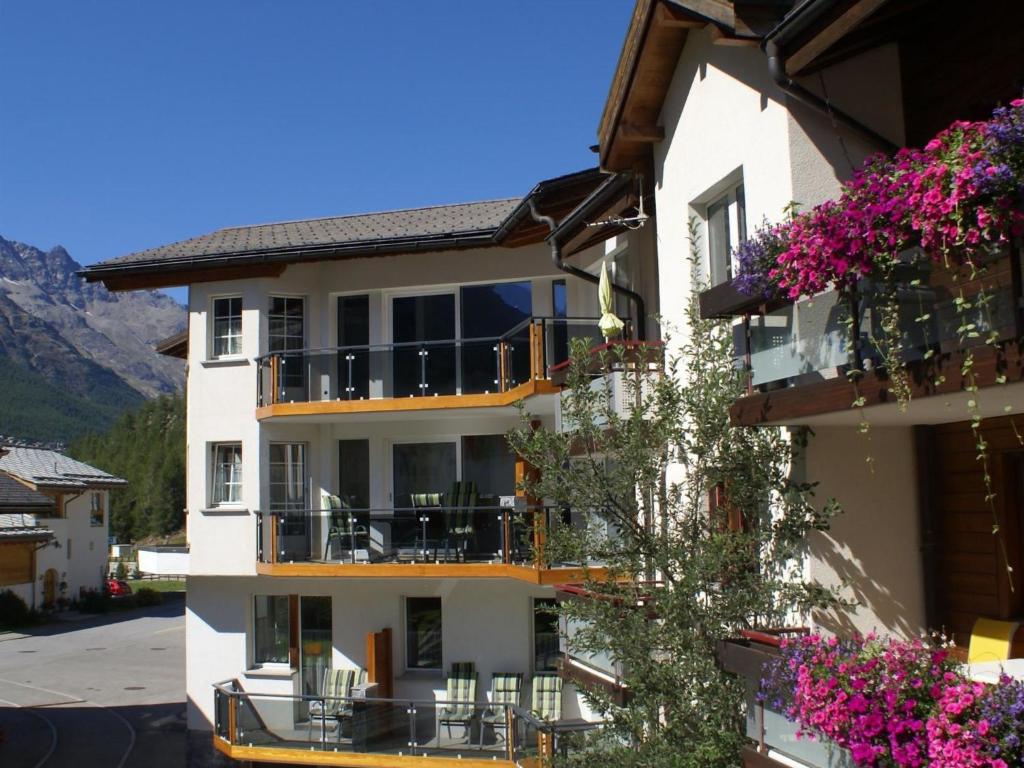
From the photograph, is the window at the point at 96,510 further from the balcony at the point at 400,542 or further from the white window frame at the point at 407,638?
the white window frame at the point at 407,638

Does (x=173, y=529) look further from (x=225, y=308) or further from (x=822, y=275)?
(x=822, y=275)

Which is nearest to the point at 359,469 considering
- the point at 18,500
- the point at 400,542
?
the point at 400,542

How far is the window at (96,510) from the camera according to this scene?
58688 millimetres

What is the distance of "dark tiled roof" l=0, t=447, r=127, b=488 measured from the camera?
54031mm

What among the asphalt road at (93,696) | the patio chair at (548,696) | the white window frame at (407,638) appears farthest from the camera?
the asphalt road at (93,696)

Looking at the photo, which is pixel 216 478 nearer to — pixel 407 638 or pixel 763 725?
pixel 407 638

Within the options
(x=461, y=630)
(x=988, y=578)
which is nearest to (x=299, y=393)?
(x=461, y=630)

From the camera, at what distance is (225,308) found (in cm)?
2294

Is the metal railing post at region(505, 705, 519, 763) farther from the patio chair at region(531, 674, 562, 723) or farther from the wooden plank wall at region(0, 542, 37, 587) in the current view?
the wooden plank wall at region(0, 542, 37, 587)

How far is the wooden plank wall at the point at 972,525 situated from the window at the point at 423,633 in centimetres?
1386

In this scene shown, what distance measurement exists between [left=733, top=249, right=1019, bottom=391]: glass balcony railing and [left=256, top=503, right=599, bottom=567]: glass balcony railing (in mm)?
10548

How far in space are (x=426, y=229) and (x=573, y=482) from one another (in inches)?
526

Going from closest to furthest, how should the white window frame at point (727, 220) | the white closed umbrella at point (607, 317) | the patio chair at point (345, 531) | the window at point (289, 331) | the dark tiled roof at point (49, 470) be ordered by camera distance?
the white window frame at point (727, 220), the white closed umbrella at point (607, 317), the patio chair at point (345, 531), the window at point (289, 331), the dark tiled roof at point (49, 470)

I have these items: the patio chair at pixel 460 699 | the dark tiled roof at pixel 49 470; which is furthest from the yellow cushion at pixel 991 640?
the dark tiled roof at pixel 49 470
